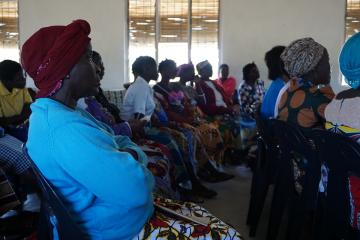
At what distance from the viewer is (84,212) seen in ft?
3.83

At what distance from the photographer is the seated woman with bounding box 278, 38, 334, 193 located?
2023mm

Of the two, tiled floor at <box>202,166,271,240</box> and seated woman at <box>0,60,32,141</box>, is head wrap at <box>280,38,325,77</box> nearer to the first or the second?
tiled floor at <box>202,166,271,240</box>

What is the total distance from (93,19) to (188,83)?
8.54 feet

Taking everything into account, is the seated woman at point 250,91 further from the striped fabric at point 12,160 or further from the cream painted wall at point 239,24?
the striped fabric at point 12,160

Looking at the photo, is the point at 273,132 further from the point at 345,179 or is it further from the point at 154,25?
the point at 154,25

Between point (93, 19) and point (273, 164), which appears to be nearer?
point (273, 164)

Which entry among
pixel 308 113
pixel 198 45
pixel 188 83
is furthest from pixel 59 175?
pixel 198 45

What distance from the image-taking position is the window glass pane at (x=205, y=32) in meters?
6.75

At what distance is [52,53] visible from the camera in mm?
1146

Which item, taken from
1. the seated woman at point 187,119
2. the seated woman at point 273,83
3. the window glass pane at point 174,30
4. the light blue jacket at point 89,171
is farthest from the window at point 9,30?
the light blue jacket at point 89,171

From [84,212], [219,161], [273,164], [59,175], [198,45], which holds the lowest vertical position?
[219,161]

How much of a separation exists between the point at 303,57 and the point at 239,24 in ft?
14.8

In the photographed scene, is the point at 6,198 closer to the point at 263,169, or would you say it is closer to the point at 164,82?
the point at 263,169

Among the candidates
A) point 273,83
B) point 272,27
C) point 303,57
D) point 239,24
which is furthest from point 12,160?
point 272,27
